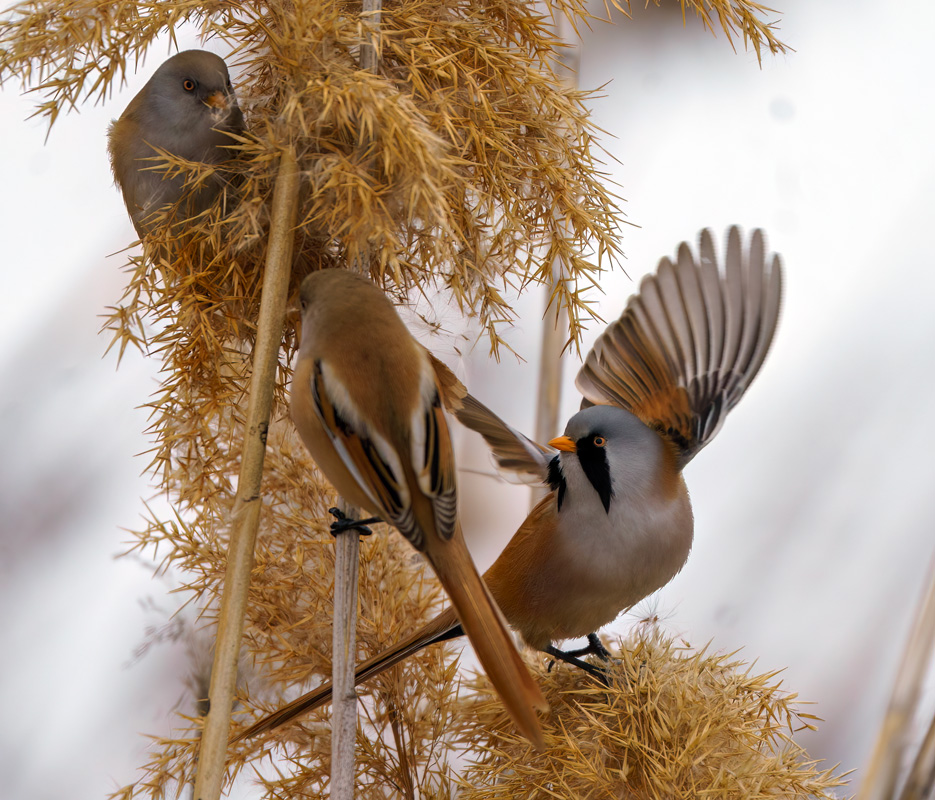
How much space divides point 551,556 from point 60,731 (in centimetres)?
69

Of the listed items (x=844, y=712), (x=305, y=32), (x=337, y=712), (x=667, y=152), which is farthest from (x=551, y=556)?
(x=667, y=152)

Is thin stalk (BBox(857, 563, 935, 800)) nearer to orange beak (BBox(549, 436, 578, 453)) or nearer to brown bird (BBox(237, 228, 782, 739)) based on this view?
brown bird (BBox(237, 228, 782, 739))

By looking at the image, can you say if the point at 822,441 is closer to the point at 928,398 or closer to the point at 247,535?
the point at 928,398

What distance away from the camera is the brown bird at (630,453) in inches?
28.8

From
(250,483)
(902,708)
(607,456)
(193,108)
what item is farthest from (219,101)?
(902,708)

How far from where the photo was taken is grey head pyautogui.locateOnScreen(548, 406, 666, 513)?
28.2 inches

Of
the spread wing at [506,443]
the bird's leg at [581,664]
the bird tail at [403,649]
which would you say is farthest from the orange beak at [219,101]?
the bird's leg at [581,664]

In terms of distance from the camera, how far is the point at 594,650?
0.82 metres

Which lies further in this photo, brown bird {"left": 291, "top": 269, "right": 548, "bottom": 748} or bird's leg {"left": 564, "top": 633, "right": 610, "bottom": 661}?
bird's leg {"left": 564, "top": 633, "right": 610, "bottom": 661}

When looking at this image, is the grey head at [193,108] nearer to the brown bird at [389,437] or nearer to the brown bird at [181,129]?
the brown bird at [181,129]

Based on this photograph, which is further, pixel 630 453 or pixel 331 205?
pixel 630 453

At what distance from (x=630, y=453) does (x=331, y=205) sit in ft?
1.01

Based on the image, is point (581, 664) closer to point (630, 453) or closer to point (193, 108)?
point (630, 453)

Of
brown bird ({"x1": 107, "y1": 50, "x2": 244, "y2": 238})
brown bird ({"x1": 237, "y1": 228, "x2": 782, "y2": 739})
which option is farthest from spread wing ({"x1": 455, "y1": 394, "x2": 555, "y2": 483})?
brown bird ({"x1": 107, "y1": 50, "x2": 244, "y2": 238})
